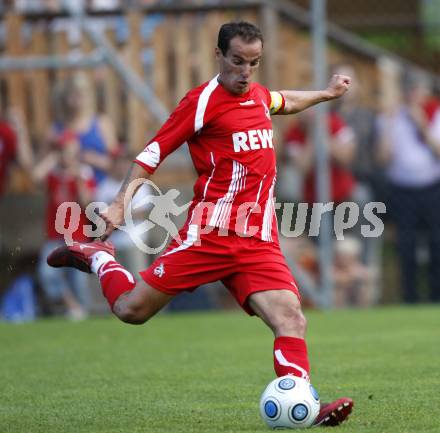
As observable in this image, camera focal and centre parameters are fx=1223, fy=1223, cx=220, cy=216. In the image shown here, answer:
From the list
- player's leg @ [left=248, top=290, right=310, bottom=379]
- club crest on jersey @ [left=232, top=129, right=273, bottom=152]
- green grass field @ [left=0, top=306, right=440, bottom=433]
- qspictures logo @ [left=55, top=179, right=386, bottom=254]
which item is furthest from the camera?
qspictures logo @ [left=55, top=179, right=386, bottom=254]

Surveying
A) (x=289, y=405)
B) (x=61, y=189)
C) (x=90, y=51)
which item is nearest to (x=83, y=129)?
(x=61, y=189)

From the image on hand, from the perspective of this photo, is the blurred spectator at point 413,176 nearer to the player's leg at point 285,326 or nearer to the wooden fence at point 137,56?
the wooden fence at point 137,56

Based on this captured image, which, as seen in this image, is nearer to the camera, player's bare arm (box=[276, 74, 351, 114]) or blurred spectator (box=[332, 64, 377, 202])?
player's bare arm (box=[276, 74, 351, 114])

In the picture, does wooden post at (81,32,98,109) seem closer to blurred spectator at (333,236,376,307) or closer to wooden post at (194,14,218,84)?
wooden post at (194,14,218,84)

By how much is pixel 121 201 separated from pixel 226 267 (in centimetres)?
59

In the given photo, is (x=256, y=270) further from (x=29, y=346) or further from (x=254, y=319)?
(x=254, y=319)

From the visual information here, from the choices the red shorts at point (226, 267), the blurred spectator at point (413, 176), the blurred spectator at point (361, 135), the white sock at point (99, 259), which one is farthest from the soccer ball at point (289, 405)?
the blurred spectator at point (361, 135)

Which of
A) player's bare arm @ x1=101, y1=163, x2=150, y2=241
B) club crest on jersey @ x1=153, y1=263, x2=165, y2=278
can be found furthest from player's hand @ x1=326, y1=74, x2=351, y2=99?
club crest on jersey @ x1=153, y1=263, x2=165, y2=278

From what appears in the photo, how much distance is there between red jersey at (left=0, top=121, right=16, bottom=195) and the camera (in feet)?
40.8

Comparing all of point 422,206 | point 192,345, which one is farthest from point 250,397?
point 422,206

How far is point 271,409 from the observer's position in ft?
17.7

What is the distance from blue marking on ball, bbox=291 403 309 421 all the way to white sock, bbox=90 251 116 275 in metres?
1.53

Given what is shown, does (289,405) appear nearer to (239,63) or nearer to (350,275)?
(239,63)

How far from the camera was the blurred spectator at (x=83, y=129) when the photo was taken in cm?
1226
